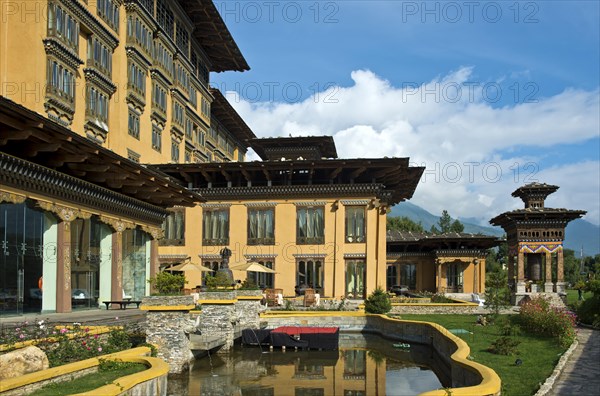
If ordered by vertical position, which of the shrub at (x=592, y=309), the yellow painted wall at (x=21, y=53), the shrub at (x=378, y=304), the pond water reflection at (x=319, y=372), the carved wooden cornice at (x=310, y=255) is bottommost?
the pond water reflection at (x=319, y=372)

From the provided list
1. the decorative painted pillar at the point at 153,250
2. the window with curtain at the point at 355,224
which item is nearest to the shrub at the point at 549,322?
the window with curtain at the point at 355,224

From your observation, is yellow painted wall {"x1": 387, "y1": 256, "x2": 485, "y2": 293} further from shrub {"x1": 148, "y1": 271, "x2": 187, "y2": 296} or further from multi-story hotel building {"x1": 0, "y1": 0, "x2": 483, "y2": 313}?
shrub {"x1": 148, "y1": 271, "x2": 187, "y2": 296}

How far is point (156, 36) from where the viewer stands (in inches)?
1724

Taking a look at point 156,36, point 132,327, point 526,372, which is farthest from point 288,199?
point 526,372

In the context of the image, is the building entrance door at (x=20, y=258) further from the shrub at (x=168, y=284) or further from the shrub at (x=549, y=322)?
the shrub at (x=549, y=322)

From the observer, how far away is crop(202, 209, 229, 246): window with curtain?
4209cm

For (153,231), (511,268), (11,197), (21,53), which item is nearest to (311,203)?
(153,231)

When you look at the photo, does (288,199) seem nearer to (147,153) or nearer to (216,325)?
(147,153)

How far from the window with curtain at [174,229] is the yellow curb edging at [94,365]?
2581 cm

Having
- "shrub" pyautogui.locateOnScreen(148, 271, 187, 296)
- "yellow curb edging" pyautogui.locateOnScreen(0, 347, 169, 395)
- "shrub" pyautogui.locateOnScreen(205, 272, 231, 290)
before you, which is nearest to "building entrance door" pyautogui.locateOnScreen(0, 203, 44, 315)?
"shrub" pyautogui.locateOnScreen(148, 271, 187, 296)

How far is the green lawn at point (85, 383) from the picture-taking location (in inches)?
469

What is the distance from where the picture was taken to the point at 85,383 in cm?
1291

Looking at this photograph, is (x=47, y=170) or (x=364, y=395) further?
(x=47, y=170)

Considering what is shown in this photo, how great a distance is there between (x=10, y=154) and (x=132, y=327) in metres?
7.17
